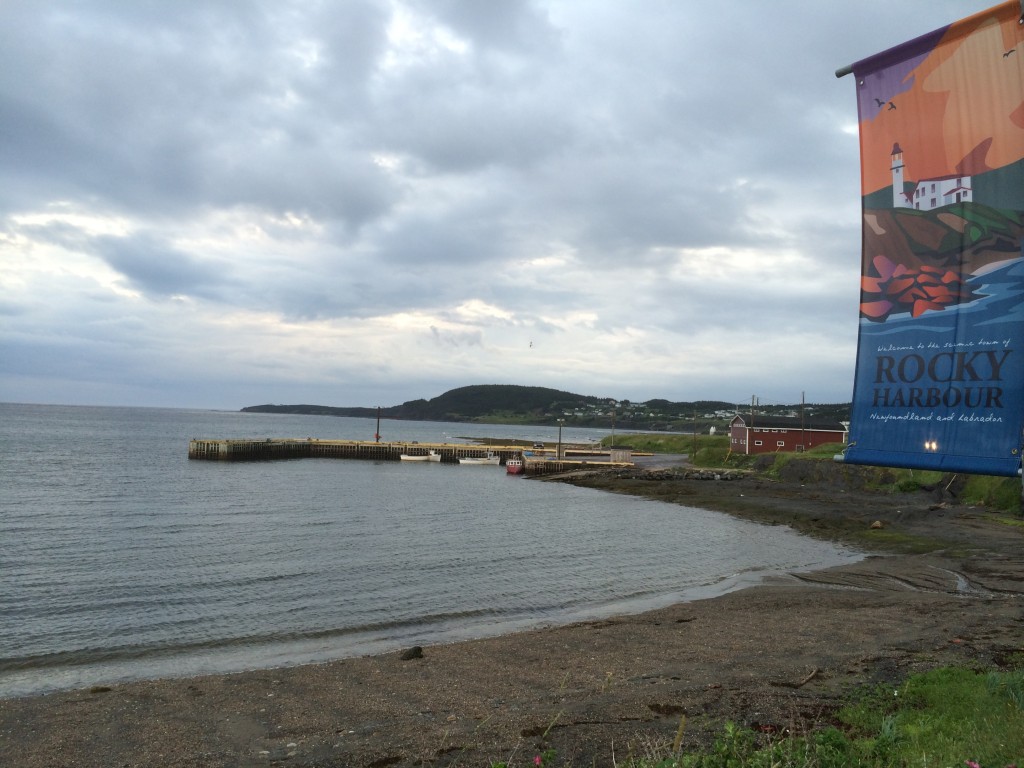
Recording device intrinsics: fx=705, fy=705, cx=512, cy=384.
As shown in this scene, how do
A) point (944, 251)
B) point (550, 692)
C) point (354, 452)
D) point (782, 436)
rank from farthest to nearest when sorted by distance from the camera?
point (354, 452), point (782, 436), point (550, 692), point (944, 251)

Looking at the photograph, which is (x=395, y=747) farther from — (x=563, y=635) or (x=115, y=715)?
(x=563, y=635)

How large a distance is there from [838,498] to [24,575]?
4817 cm

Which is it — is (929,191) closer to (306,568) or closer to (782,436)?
(306,568)

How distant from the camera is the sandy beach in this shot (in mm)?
9664

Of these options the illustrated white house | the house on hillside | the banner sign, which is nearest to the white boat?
the house on hillside

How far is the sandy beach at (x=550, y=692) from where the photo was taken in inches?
380

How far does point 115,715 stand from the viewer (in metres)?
12.1

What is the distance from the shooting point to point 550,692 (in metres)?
12.5

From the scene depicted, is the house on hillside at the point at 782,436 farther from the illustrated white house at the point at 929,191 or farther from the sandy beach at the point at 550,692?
the illustrated white house at the point at 929,191

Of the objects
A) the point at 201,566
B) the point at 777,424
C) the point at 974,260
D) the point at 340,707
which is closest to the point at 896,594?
the point at 340,707

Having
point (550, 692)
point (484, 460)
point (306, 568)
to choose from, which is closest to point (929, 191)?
point (550, 692)

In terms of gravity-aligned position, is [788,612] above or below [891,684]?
below

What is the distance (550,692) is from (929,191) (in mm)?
10092

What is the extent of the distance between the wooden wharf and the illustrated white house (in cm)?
8053
